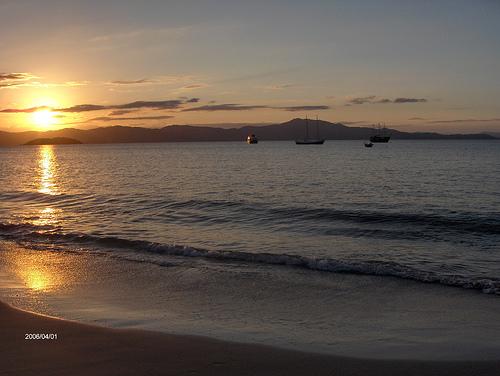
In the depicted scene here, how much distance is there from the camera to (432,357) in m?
7.09

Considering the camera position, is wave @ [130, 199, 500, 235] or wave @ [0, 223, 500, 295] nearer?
wave @ [0, 223, 500, 295]

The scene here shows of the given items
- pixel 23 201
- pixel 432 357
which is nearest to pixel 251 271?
pixel 432 357

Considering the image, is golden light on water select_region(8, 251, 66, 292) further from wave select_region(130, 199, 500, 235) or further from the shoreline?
wave select_region(130, 199, 500, 235)

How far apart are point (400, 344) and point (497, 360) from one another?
4.46ft

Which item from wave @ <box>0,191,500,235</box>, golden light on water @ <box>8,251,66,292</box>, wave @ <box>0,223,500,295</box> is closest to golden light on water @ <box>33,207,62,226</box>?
wave @ <box>0,191,500,235</box>

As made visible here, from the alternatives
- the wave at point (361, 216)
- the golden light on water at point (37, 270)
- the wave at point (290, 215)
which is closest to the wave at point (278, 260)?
the golden light on water at point (37, 270)

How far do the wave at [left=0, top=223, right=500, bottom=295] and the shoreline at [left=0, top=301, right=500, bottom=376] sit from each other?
5.22 meters

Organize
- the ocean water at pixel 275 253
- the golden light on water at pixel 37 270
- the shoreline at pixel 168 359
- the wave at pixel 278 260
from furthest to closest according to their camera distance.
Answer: the wave at pixel 278 260, the golden light on water at pixel 37 270, the ocean water at pixel 275 253, the shoreline at pixel 168 359

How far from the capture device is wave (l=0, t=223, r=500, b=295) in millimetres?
11883

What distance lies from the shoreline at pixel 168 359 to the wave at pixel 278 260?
5217 mm

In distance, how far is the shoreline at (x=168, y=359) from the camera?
6.57m

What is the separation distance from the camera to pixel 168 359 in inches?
276

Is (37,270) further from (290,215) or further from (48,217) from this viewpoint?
(290,215)

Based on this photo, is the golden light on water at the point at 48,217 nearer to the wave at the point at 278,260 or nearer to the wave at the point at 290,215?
the wave at the point at 290,215
